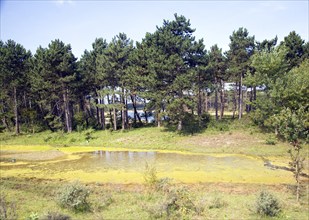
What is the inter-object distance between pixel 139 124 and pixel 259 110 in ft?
69.6

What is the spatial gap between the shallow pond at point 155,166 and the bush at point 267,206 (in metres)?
6.24

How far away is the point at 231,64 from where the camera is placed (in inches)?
1631

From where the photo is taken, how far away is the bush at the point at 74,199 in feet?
42.7

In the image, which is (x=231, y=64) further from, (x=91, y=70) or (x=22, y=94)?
(x=22, y=94)

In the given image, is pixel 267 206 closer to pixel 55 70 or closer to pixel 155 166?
pixel 155 166

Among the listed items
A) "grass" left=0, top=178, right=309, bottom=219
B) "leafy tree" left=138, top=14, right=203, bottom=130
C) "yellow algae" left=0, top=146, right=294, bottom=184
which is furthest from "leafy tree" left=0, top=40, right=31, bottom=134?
"grass" left=0, top=178, right=309, bottom=219

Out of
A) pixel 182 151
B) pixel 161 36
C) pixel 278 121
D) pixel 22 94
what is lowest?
pixel 182 151

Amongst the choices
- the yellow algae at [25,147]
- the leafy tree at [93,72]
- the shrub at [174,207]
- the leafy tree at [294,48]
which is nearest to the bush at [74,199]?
the shrub at [174,207]

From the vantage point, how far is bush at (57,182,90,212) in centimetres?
1301

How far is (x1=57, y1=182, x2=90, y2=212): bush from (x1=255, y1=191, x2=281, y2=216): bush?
8.29 metres

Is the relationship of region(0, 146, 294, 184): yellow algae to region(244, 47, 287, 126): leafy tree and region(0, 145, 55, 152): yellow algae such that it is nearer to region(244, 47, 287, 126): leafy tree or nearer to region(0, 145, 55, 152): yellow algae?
region(0, 145, 55, 152): yellow algae

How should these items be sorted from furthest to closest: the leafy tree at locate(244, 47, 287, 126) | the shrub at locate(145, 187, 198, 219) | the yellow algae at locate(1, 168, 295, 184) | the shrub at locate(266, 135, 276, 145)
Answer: the leafy tree at locate(244, 47, 287, 126) → the shrub at locate(266, 135, 276, 145) → the yellow algae at locate(1, 168, 295, 184) → the shrub at locate(145, 187, 198, 219)

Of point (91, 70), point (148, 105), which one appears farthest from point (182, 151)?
point (91, 70)

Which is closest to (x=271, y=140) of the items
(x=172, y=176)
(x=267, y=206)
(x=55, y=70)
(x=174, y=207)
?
(x=172, y=176)
